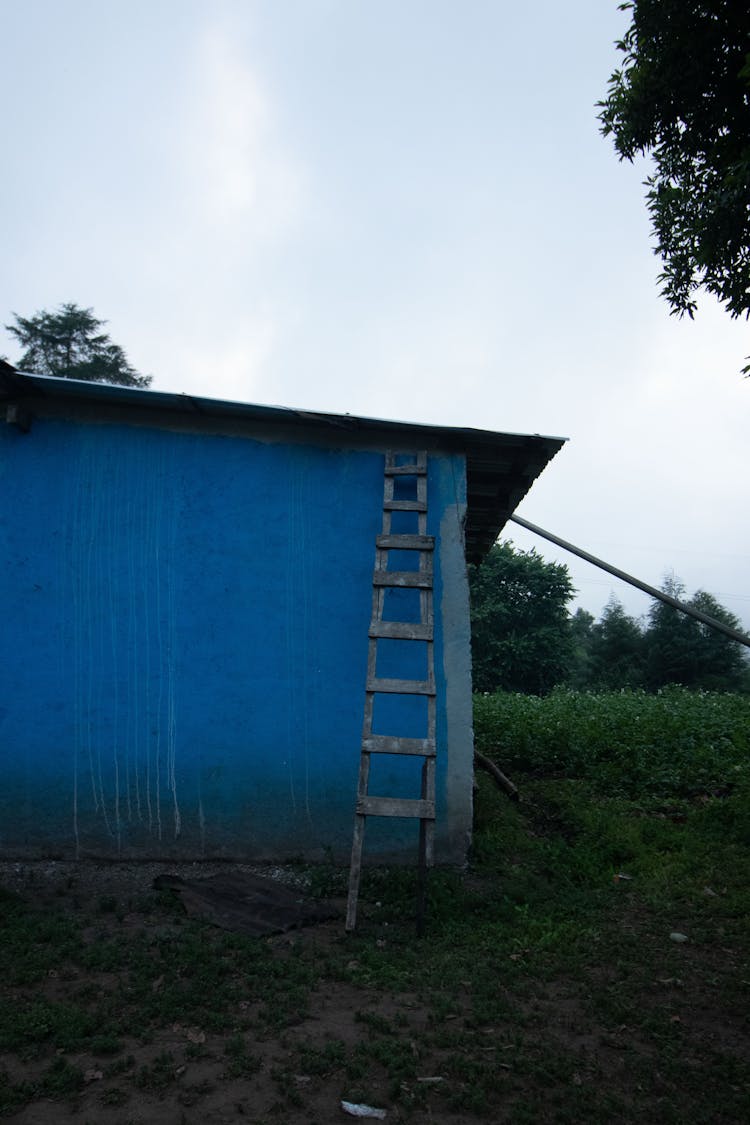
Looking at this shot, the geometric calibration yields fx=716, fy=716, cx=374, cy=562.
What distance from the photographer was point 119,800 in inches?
208

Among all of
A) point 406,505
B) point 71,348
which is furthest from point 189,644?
point 71,348

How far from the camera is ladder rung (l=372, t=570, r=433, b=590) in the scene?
16.6 feet

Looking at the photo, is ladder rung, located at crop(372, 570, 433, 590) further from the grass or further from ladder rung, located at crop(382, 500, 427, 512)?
the grass

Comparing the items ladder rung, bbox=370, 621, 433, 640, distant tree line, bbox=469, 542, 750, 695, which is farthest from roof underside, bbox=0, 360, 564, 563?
distant tree line, bbox=469, 542, 750, 695

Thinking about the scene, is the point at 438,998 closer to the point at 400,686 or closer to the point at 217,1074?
the point at 217,1074

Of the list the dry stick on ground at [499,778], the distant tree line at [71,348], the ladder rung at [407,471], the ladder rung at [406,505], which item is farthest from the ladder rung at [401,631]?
the distant tree line at [71,348]

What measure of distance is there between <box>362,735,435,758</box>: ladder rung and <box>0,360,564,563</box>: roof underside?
91.0 inches

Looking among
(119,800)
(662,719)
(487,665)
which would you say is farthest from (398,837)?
(487,665)

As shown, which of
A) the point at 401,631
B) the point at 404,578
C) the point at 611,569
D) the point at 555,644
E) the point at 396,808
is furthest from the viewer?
the point at 555,644

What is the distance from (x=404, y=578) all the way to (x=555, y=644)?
81.1ft

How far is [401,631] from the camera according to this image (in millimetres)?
4926

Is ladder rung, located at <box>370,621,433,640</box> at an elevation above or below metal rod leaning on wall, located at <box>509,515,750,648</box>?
below

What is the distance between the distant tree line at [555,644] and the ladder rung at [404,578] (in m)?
22.5

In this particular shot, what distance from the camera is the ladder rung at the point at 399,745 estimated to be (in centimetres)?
450
